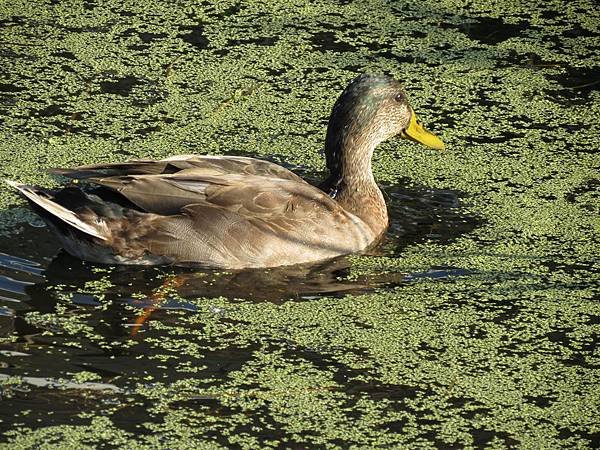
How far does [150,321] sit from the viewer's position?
634 centimetres

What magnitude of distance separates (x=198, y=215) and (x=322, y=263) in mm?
723

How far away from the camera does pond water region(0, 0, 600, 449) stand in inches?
219

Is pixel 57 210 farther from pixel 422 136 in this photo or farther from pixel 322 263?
pixel 422 136

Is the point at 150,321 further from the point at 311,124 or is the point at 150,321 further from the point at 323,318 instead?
the point at 311,124

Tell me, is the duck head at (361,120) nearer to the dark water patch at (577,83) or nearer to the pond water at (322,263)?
the pond water at (322,263)

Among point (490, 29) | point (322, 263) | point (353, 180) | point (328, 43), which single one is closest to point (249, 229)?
point (322, 263)

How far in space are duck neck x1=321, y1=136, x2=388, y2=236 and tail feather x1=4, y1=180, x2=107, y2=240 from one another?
1.48 meters

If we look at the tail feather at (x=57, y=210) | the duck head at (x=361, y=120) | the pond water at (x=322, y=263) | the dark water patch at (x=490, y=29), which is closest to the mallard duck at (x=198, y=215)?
the tail feather at (x=57, y=210)

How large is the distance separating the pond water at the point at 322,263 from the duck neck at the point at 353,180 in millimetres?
229

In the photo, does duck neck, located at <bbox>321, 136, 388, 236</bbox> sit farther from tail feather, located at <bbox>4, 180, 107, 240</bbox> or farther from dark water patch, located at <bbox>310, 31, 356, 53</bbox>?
dark water patch, located at <bbox>310, 31, 356, 53</bbox>

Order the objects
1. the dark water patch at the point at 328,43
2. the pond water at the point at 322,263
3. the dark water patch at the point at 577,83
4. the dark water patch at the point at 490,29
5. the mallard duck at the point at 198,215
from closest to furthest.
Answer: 1. the pond water at the point at 322,263
2. the mallard duck at the point at 198,215
3. the dark water patch at the point at 577,83
4. the dark water patch at the point at 328,43
5. the dark water patch at the point at 490,29

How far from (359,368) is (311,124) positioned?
309cm

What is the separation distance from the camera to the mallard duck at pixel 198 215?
7.06 meters

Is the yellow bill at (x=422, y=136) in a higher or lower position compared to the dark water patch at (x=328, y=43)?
lower
